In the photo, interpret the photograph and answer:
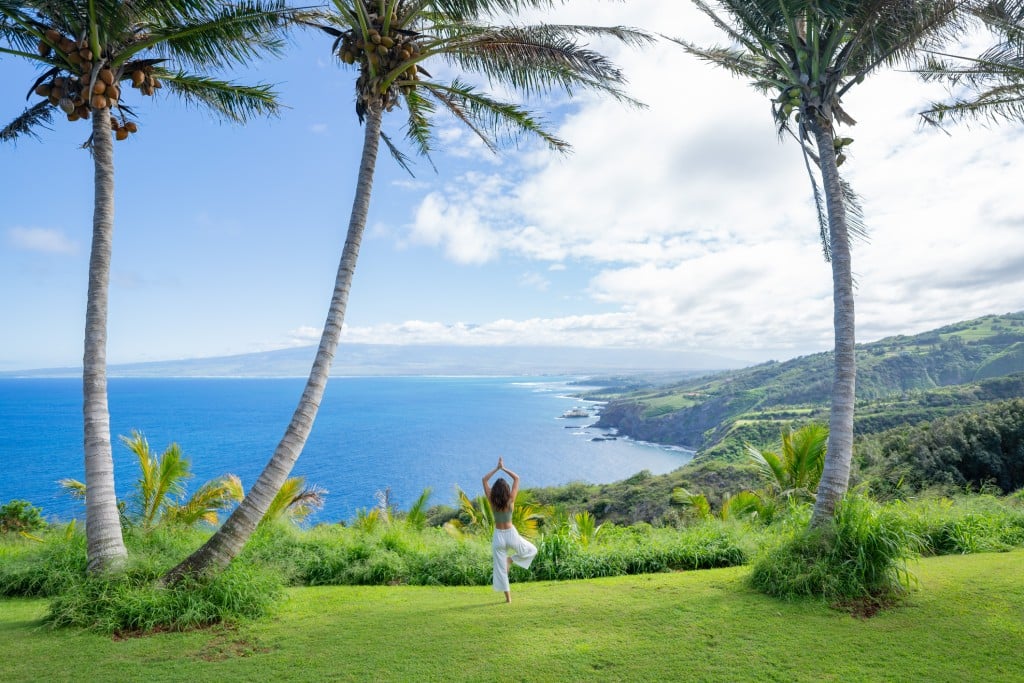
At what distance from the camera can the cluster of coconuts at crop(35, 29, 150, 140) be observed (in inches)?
241

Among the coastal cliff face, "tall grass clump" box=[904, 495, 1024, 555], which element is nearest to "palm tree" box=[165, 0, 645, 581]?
"tall grass clump" box=[904, 495, 1024, 555]

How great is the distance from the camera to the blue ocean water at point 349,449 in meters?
64.7

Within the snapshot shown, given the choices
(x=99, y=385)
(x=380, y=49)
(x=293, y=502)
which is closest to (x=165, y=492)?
(x=293, y=502)

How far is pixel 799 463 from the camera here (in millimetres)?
11211

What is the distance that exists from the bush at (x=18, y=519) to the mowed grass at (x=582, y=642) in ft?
52.4

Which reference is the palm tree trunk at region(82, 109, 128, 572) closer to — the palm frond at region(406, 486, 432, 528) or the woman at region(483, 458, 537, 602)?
the woman at region(483, 458, 537, 602)

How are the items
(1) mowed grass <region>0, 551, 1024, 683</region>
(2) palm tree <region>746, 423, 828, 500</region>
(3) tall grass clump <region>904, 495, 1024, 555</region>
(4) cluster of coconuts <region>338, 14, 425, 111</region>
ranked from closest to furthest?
1. (1) mowed grass <region>0, 551, 1024, 683</region>
2. (4) cluster of coconuts <region>338, 14, 425, 111</region>
3. (3) tall grass clump <region>904, 495, 1024, 555</region>
4. (2) palm tree <region>746, 423, 828, 500</region>

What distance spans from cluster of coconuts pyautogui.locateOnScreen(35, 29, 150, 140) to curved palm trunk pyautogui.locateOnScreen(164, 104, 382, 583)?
2793mm

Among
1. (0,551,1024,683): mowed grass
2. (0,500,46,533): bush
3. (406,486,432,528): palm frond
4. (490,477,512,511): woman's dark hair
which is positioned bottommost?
(0,500,46,533): bush

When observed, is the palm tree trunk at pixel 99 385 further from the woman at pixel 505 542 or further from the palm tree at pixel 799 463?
the palm tree at pixel 799 463

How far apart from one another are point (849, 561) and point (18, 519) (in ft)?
76.8

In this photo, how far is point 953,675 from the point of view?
12.6 ft

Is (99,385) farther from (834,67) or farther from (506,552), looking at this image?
(834,67)

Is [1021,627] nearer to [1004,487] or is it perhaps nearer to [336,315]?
[336,315]
